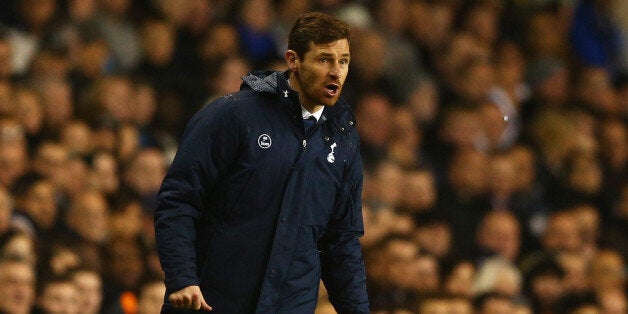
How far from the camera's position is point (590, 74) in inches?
438

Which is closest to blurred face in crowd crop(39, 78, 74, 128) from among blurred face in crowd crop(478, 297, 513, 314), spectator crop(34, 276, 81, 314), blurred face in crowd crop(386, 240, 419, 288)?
spectator crop(34, 276, 81, 314)

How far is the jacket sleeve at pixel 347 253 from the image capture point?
15.2 feet

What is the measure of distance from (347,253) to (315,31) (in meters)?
0.78

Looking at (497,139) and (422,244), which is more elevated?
(497,139)

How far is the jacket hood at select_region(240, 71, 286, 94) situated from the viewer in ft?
14.7

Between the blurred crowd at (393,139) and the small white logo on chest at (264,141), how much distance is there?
2.53m

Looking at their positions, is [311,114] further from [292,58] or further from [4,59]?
[4,59]

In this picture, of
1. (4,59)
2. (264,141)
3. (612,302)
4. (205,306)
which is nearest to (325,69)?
(264,141)

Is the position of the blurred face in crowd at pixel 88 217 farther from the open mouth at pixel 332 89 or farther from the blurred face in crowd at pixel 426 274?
the open mouth at pixel 332 89

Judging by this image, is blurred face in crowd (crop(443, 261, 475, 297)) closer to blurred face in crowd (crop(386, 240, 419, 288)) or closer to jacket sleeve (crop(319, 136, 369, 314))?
blurred face in crowd (crop(386, 240, 419, 288))

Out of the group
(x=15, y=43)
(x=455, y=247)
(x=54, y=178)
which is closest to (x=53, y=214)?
(x=54, y=178)

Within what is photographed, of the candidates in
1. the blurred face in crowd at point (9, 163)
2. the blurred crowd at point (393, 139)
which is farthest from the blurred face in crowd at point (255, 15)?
the blurred face in crowd at point (9, 163)

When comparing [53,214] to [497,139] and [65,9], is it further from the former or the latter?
[497,139]

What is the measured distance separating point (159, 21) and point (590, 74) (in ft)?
12.7
